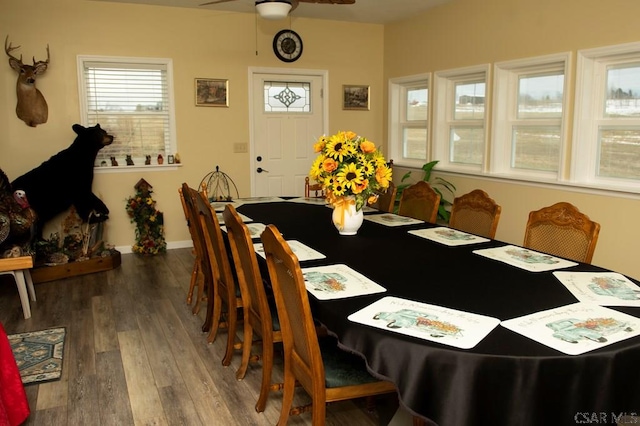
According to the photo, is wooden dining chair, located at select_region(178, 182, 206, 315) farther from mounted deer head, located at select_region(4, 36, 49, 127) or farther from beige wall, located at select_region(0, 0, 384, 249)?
mounted deer head, located at select_region(4, 36, 49, 127)

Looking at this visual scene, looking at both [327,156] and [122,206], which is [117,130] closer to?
[122,206]

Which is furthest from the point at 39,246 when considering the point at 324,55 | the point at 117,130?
the point at 324,55

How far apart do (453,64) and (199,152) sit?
3.00 m

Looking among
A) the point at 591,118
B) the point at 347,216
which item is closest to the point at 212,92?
the point at 347,216

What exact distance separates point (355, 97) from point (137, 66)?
2679 millimetres

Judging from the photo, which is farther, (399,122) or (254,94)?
(399,122)

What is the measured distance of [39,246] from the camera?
502 centimetres

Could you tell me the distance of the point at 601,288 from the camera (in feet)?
6.88

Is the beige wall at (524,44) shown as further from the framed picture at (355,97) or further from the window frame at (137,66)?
the window frame at (137,66)

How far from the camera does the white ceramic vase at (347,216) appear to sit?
305cm

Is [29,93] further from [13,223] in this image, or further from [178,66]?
[13,223]

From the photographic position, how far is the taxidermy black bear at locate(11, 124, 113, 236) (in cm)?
505

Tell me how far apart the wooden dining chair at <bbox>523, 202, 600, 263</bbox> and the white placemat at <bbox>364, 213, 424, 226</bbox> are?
0.79m

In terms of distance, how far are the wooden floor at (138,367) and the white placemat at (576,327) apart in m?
1.10
